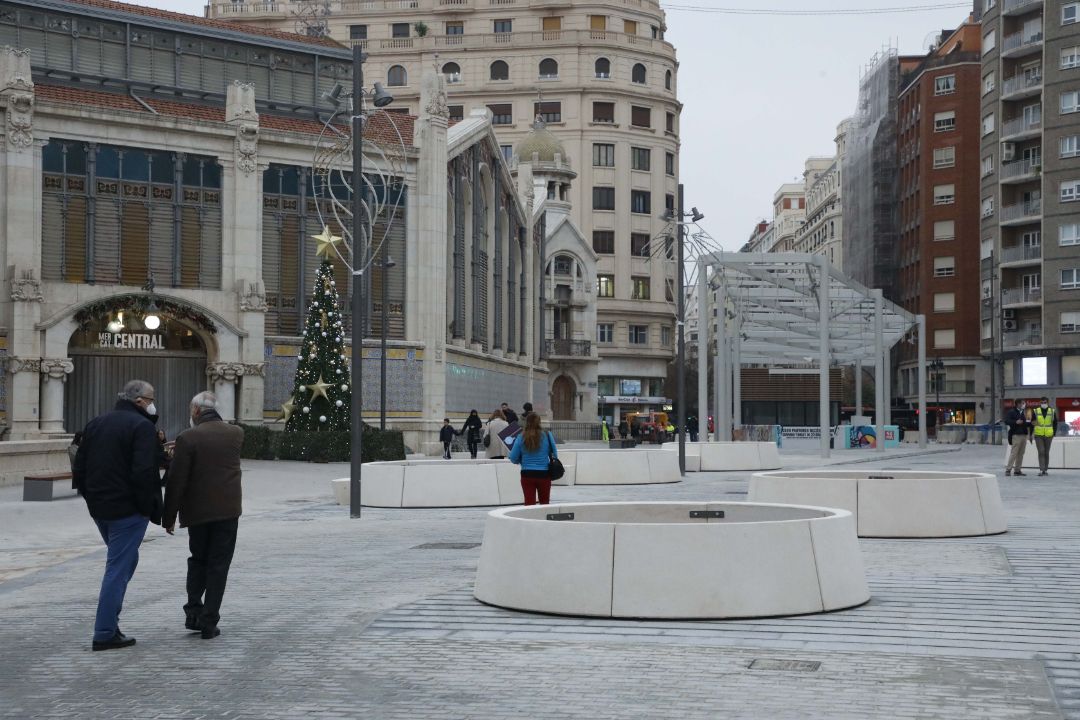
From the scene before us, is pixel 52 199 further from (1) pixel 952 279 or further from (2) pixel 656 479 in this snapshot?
(1) pixel 952 279

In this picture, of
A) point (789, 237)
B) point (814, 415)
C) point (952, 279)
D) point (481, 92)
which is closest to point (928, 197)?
point (952, 279)

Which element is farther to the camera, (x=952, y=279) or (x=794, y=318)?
(x=952, y=279)

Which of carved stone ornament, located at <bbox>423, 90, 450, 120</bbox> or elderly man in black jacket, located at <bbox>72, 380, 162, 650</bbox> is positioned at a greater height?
carved stone ornament, located at <bbox>423, 90, 450, 120</bbox>

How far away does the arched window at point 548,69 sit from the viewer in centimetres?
9626

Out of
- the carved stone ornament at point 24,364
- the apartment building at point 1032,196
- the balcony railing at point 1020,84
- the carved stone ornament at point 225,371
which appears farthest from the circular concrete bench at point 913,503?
the balcony railing at point 1020,84

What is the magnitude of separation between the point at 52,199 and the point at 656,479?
2096cm

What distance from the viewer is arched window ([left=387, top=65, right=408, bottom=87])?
97.6m

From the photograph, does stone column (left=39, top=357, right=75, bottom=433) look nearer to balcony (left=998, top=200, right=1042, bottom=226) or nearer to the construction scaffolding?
balcony (left=998, top=200, right=1042, bottom=226)

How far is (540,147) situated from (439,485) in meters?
67.7

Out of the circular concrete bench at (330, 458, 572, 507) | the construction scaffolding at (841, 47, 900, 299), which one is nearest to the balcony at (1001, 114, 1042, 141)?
the construction scaffolding at (841, 47, 900, 299)

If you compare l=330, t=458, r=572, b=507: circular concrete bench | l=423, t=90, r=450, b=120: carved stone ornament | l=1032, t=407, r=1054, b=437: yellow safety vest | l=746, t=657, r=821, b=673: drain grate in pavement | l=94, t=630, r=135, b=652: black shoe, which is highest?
l=423, t=90, r=450, b=120: carved stone ornament

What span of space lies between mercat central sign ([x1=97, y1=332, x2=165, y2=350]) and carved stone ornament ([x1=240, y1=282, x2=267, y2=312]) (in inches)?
101

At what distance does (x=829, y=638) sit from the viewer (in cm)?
884

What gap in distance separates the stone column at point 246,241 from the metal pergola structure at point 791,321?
13.1 meters
